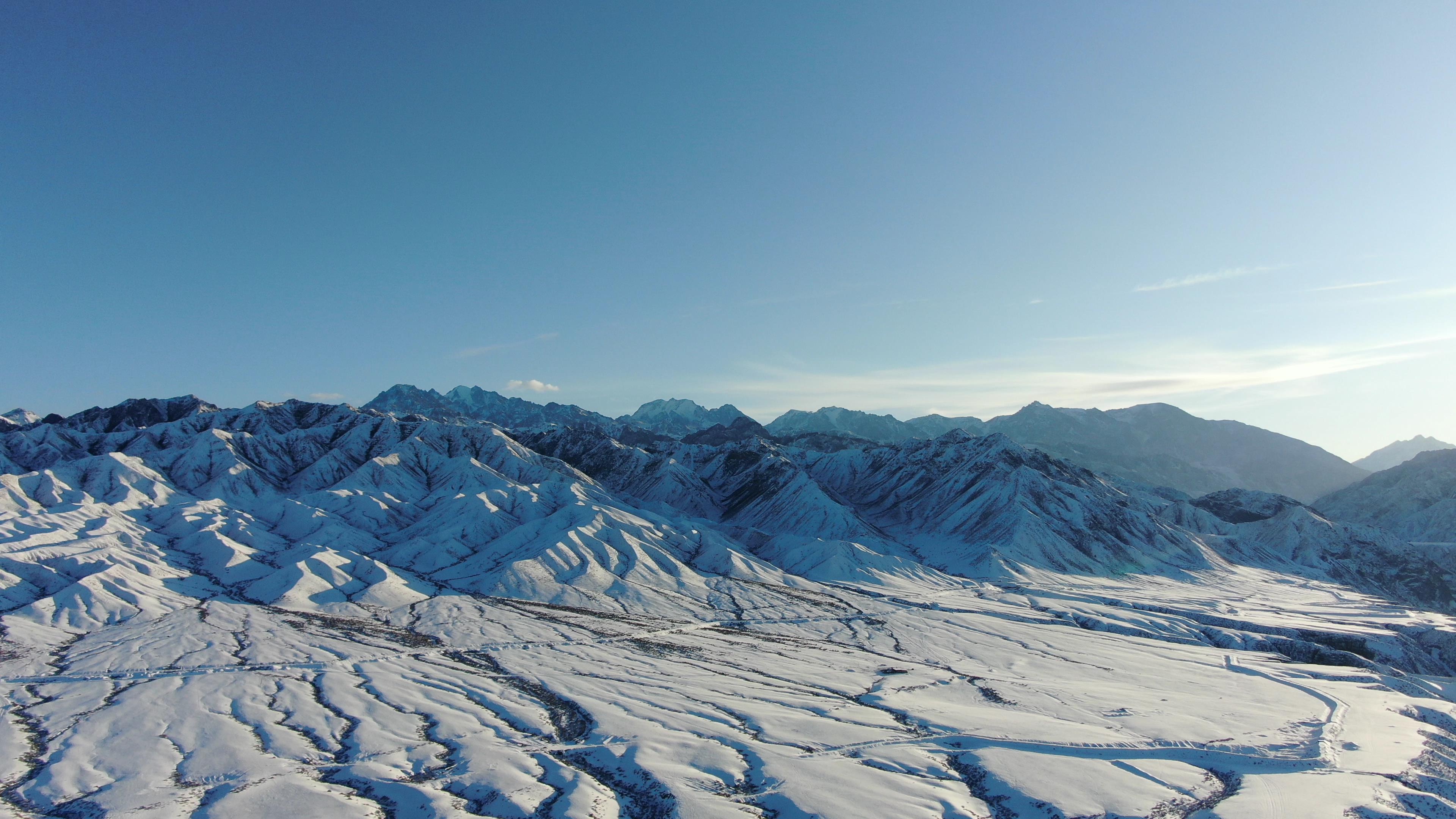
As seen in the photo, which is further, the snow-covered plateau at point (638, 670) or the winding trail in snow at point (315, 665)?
the winding trail in snow at point (315, 665)

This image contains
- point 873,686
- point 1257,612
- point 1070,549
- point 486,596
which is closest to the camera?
point 873,686

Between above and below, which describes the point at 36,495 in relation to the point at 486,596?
above

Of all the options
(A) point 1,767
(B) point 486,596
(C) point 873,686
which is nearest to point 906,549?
(B) point 486,596

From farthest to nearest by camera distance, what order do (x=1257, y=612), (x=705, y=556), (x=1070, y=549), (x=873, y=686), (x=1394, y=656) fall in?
(x=1070, y=549) < (x=705, y=556) < (x=1257, y=612) < (x=1394, y=656) < (x=873, y=686)

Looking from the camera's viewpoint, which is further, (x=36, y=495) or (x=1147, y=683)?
(x=36, y=495)

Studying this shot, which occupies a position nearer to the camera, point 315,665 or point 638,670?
point 315,665

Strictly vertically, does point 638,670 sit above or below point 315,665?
above

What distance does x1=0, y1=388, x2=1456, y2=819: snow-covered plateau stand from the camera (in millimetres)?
43000

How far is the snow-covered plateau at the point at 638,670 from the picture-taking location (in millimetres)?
43000

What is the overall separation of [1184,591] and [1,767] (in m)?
193

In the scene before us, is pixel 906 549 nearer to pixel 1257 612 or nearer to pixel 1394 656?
pixel 1257 612

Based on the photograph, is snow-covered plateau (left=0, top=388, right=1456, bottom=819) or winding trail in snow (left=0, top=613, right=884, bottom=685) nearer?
snow-covered plateau (left=0, top=388, right=1456, bottom=819)

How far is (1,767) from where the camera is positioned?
→ 47.2 m

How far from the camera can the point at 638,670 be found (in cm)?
7944
